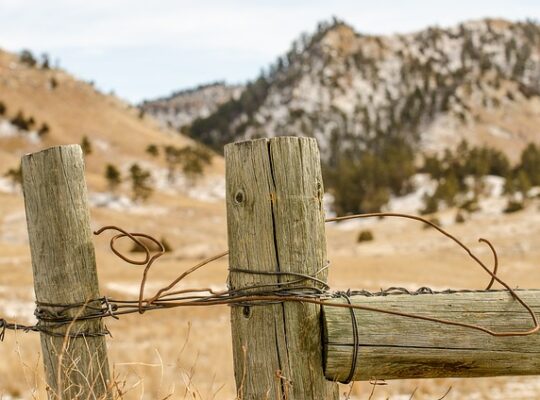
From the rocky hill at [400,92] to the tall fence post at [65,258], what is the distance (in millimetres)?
102168

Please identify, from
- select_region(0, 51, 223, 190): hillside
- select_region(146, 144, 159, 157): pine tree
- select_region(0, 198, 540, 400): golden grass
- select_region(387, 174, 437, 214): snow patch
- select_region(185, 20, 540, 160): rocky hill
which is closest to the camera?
select_region(0, 198, 540, 400): golden grass

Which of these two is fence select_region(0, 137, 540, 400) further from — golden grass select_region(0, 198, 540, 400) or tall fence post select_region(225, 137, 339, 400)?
golden grass select_region(0, 198, 540, 400)

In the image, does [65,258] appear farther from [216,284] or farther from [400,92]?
[400,92]

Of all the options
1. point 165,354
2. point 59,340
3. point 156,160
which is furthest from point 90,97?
point 59,340

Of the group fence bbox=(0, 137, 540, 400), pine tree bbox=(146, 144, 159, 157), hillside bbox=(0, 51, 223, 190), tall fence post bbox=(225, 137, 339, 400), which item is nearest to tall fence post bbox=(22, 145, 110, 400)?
fence bbox=(0, 137, 540, 400)

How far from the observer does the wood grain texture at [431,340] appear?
7.20 ft

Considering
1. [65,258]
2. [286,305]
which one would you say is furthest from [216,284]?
[286,305]

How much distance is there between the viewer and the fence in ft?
7.16

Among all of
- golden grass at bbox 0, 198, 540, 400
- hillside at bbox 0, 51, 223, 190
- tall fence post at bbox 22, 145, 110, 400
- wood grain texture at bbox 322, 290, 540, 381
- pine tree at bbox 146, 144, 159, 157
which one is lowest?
golden grass at bbox 0, 198, 540, 400

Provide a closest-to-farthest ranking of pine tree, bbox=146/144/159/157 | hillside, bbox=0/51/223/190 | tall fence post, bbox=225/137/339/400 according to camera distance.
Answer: tall fence post, bbox=225/137/339/400
hillside, bbox=0/51/223/190
pine tree, bbox=146/144/159/157

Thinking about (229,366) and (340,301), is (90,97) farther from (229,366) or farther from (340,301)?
(340,301)

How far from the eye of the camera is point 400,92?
12350 centimetres

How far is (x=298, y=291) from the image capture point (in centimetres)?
219

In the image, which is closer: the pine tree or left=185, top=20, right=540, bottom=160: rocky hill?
the pine tree
